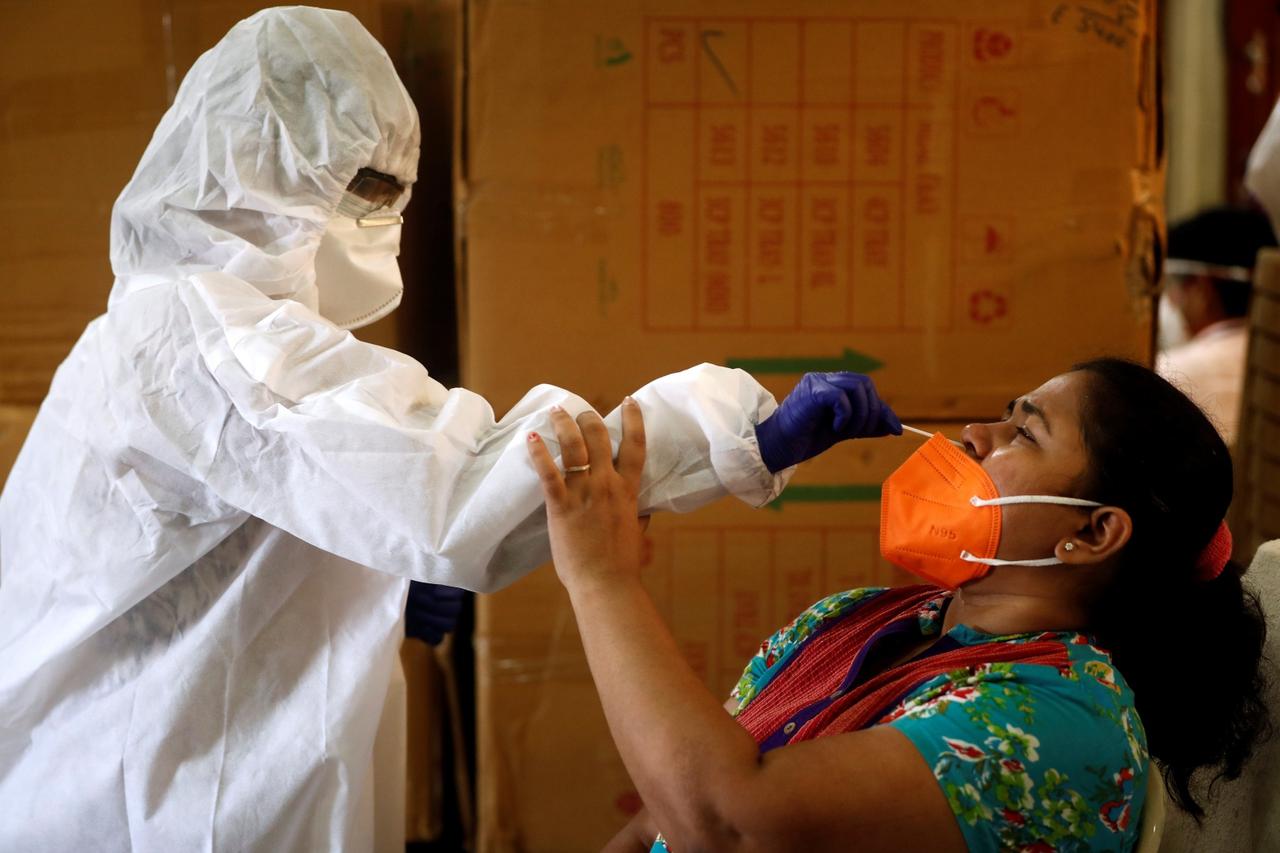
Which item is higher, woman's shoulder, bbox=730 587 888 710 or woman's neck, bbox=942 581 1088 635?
woman's neck, bbox=942 581 1088 635

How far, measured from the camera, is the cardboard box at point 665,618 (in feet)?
5.76

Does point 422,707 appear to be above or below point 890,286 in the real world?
below

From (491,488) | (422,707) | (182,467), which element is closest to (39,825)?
(182,467)

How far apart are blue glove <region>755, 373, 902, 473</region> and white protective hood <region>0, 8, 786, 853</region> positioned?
2cm

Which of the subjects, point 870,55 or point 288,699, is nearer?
point 288,699

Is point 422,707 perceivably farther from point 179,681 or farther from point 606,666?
point 606,666

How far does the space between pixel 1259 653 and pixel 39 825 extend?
122 cm

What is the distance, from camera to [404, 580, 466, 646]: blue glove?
155 cm

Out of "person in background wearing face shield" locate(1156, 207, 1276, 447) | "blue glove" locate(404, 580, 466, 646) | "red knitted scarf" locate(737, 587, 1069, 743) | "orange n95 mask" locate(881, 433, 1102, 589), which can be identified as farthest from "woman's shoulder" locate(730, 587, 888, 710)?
"person in background wearing face shield" locate(1156, 207, 1276, 447)

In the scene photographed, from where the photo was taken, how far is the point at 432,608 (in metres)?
1.55

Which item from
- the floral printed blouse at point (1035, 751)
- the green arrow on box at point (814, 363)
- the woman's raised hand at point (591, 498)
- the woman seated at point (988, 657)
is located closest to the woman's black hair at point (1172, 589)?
the woman seated at point (988, 657)

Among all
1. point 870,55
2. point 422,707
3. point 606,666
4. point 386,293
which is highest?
point 870,55

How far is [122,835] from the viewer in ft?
3.96

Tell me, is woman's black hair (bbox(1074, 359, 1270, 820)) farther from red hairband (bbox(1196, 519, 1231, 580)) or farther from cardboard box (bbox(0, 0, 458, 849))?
cardboard box (bbox(0, 0, 458, 849))
